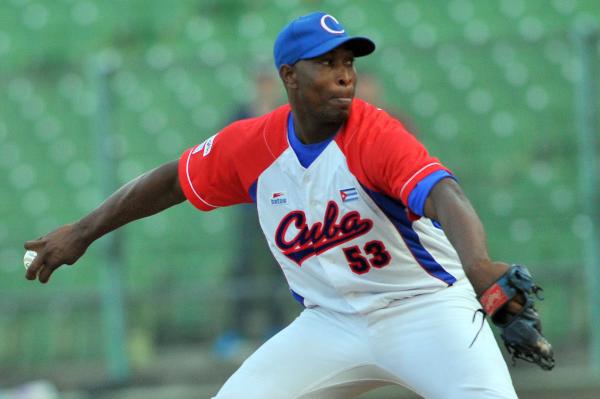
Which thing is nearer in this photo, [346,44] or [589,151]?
[346,44]

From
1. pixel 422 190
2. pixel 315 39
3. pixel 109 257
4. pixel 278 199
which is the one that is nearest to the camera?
pixel 422 190

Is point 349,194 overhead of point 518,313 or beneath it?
overhead

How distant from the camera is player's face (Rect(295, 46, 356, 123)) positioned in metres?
4.61

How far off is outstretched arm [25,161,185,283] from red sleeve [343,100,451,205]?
3.20ft

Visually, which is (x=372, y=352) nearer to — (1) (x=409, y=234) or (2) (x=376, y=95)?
(1) (x=409, y=234)

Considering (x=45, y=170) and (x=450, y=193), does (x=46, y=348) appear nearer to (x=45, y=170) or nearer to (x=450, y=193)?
(x=45, y=170)

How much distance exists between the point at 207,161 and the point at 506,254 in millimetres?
3379

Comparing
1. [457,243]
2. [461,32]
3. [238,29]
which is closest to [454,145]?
[461,32]

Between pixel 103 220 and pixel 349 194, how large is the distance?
1218mm

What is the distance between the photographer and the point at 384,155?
14.3ft

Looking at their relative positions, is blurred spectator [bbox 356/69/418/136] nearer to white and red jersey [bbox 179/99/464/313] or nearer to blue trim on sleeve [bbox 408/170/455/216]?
white and red jersey [bbox 179/99/464/313]

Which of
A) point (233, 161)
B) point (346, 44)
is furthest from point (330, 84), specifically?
point (233, 161)

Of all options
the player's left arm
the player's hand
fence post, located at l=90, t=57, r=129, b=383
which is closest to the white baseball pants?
the player's left arm

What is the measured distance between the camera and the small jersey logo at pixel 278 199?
4789 mm
